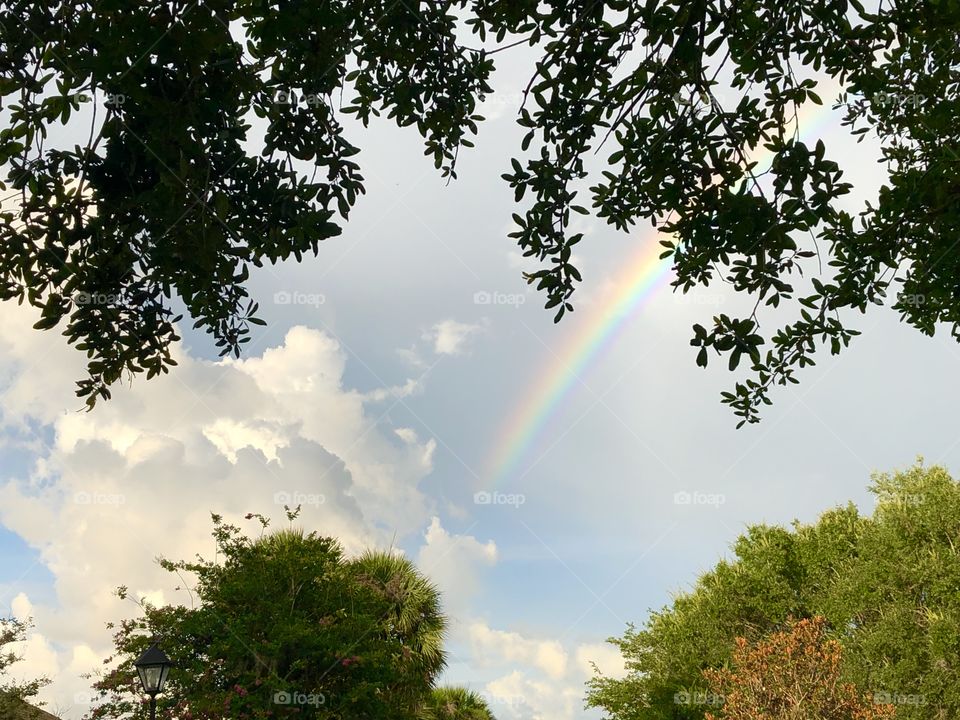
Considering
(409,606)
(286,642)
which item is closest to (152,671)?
(286,642)

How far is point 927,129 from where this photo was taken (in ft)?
26.1

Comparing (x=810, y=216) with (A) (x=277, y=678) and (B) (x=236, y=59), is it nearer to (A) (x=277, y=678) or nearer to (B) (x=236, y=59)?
(B) (x=236, y=59)

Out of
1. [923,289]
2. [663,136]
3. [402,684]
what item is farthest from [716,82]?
[402,684]

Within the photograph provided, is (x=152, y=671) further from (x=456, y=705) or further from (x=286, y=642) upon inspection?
(x=456, y=705)

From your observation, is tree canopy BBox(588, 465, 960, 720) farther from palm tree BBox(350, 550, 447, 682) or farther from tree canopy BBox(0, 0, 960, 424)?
tree canopy BBox(0, 0, 960, 424)

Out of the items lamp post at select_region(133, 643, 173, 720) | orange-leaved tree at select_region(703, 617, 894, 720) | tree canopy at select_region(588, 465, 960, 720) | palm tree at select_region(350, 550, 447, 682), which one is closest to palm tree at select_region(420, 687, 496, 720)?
palm tree at select_region(350, 550, 447, 682)

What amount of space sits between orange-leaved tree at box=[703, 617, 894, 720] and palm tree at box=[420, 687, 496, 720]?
8.28m

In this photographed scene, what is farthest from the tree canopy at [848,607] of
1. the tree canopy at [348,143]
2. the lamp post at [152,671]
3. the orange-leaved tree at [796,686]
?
the tree canopy at [348,143]

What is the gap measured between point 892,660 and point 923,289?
61.6 ft

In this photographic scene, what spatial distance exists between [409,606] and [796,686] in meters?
9.18

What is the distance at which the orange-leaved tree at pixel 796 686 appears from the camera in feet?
57.1

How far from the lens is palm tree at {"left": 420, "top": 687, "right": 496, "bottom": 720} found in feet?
76.9

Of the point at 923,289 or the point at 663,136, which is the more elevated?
the point at 923,289

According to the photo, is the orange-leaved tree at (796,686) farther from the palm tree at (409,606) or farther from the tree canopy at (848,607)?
the palm tree at (409,606)
